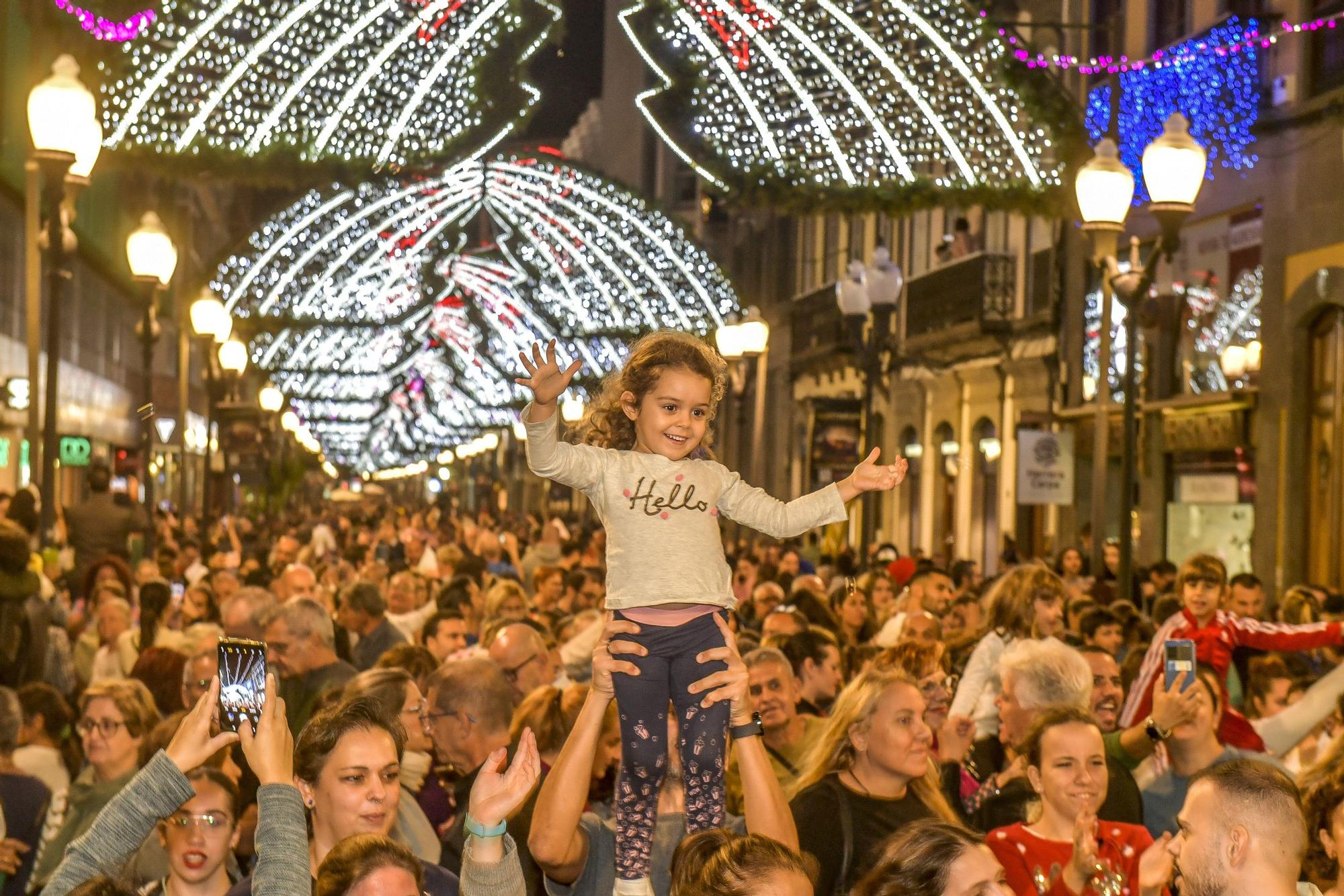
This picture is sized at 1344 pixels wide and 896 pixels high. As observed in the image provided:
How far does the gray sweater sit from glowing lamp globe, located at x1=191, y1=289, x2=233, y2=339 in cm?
1777

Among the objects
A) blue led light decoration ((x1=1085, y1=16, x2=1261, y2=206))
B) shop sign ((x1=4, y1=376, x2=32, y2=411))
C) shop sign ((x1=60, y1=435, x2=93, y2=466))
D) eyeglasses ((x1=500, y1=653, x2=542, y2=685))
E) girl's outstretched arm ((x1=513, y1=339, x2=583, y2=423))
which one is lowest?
eyeglasses ((x1=500, y1=653, x2=542, y2=685))

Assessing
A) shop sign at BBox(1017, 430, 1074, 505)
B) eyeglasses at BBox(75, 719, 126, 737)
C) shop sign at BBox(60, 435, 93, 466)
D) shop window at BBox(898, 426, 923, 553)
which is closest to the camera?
eyeglasses at BBox(75, 719, 126, 737)

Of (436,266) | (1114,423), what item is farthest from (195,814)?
(436,266)

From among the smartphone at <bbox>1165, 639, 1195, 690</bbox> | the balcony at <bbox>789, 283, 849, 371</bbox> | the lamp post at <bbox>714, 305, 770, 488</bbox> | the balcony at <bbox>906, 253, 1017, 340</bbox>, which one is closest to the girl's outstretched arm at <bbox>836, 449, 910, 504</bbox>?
the smartphone at <bbox>1165, 639, 1195, 690</bbox>

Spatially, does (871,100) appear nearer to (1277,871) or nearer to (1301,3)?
(1301,3)

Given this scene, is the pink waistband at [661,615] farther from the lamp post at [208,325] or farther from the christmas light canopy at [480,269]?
the lamp post at [208,325]

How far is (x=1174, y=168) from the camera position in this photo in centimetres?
1295

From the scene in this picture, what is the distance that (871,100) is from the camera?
1473cm

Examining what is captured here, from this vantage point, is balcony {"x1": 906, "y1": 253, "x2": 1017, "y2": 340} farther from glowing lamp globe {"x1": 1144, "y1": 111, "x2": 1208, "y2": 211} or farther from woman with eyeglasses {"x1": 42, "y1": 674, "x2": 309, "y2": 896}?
woman with eyeglasses {"x1": 42, "y1": 674, "x2": 309, "y2": 896}

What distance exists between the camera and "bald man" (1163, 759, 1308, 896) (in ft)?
14.1

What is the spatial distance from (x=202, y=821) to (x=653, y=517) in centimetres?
176

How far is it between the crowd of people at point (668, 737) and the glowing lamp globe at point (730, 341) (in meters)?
11.1

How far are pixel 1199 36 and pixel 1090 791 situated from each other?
17.8 meters

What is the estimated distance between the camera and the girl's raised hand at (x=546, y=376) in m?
4.46
